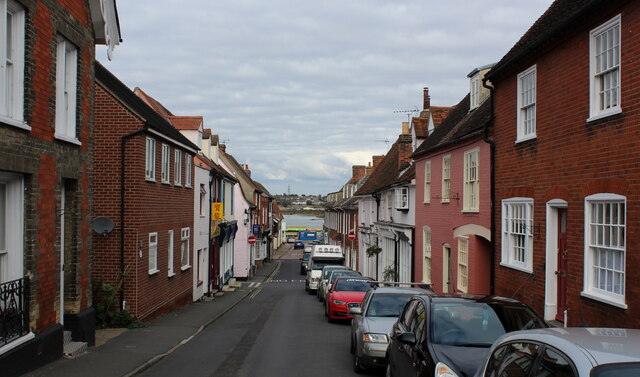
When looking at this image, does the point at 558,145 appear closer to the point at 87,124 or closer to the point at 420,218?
the point at 87,124

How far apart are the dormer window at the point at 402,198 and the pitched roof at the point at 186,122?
34.0 ft

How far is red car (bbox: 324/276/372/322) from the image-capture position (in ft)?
65.4

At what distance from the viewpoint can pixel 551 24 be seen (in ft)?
42.3

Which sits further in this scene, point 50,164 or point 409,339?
point 50,164

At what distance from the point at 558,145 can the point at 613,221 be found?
8.00ft

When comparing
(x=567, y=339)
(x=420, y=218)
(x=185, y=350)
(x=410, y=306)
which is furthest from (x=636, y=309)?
(x=420, y=218)

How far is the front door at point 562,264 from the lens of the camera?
12.1m

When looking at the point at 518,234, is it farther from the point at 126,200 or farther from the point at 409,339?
the point at 126,200

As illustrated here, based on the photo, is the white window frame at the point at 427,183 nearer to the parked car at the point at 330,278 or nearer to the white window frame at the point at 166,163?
the parked car at the point at 330,278

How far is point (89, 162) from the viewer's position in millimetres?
13188

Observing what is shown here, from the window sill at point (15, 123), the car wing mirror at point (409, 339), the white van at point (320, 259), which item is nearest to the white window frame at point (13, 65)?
the window sill at point (15, 123)

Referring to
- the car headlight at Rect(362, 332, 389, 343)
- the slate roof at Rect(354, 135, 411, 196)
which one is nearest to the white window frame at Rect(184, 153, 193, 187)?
the slate roof at Rect(354, 135, 411, 196)

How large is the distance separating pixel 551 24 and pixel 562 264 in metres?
5.05

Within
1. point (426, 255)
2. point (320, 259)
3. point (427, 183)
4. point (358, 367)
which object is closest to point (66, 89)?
point (358, 367)
